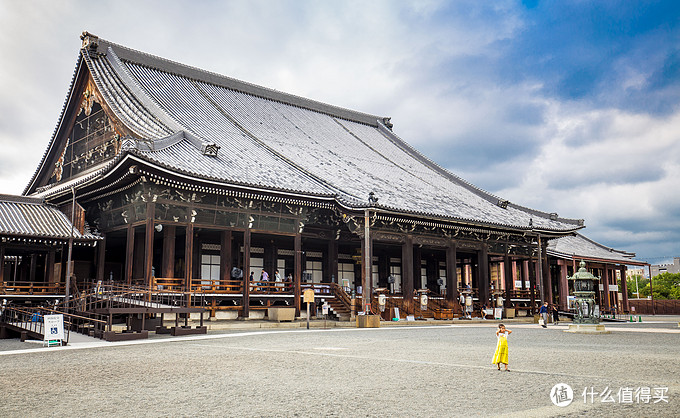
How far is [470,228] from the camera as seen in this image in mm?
28734

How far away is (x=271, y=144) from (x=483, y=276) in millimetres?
13603

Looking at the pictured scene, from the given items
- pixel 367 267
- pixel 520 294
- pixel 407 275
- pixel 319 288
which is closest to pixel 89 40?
pixel 319 288

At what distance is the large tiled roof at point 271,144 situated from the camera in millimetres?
22906

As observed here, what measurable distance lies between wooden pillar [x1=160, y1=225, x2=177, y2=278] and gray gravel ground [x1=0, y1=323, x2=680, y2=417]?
7127 mm

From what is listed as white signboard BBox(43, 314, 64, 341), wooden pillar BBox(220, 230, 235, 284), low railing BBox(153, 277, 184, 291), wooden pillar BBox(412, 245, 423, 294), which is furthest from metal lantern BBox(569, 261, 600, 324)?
white signboard BBox(43, 314, 64, 341)

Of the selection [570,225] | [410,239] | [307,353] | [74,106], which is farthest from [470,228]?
[74,106]

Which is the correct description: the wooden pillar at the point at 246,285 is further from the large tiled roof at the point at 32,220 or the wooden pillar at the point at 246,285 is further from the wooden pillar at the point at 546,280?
the wooden pillar at the point at 546,280

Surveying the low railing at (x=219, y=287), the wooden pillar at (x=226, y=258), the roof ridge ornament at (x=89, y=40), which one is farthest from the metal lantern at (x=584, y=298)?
the roof ridge ornament at (x=89, y=40)

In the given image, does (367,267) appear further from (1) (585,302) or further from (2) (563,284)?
(2) (563,284)

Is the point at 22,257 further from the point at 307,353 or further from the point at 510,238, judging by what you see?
the point at 510,238

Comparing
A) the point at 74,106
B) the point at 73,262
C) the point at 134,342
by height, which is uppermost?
the point at 74,106

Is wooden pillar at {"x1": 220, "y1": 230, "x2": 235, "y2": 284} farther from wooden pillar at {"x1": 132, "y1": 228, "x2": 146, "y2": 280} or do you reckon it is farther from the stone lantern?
the stone lantern

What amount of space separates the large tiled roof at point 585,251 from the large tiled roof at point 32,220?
99.2 feet

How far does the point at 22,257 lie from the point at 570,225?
3307 centimetres
